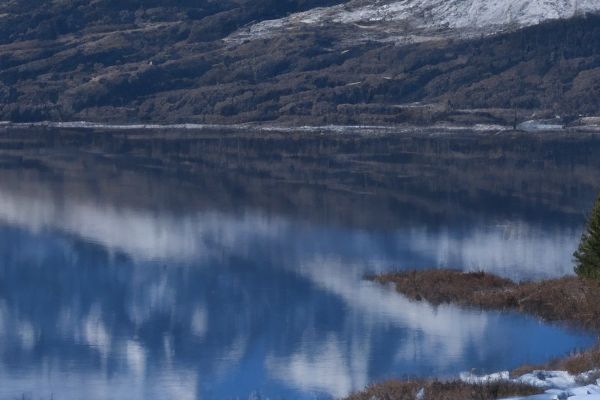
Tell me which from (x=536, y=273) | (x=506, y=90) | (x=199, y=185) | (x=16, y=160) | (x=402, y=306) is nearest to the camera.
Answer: (x=402, y=306)

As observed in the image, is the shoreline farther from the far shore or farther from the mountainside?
the mountainside

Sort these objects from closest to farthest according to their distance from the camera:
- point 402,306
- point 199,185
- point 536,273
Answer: point 402,306
point 536,273
point 199,185

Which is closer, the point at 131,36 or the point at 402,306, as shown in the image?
the point at 402,306

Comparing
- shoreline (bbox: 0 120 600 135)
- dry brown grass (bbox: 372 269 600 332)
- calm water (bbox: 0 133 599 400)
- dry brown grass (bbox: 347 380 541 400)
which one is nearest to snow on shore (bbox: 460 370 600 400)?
dry brown grass (bbox: 347 380 541 400)

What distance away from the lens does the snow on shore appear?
1452 cm

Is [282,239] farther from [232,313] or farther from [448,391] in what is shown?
[448,391]

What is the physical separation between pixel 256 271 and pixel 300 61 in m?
76.5

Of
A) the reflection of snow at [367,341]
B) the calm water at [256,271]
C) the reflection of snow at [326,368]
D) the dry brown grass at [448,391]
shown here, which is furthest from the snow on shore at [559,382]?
the calm water at [256,271]

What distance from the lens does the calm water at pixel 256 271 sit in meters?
19.9

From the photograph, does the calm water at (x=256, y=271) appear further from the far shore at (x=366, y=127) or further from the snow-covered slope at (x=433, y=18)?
the snow-covered slope at (x=433, y=18)

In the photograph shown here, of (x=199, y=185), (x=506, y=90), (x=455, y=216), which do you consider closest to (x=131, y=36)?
(x=506, y=90)

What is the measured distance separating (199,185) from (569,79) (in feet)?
186

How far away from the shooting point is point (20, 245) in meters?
33.6

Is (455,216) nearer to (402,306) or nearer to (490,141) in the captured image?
(402,306)
